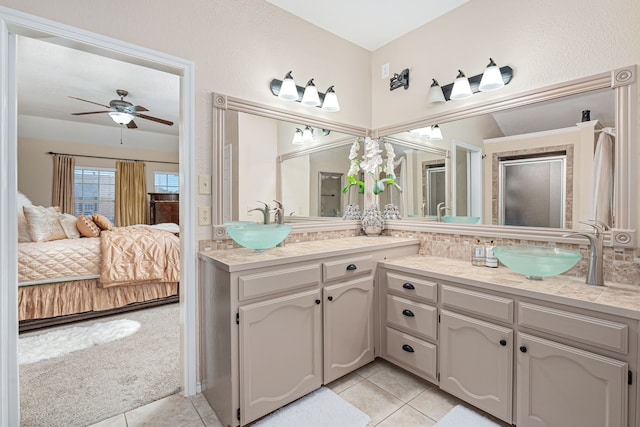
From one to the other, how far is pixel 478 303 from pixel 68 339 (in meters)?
3.31

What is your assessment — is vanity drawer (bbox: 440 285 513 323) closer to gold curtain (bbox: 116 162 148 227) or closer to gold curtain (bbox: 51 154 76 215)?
gold curtain (bbox: 116 162 148 227)

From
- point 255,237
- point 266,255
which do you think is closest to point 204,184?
point 255,237

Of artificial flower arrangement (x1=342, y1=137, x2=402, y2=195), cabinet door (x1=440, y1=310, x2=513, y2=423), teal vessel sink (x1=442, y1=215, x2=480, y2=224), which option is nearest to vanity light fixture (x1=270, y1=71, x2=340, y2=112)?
artificial flower arrangement (x1=342, y1=137, x2=402, y2=195)

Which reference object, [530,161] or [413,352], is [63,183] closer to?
[413,352]

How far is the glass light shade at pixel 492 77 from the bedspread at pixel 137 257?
3529mm

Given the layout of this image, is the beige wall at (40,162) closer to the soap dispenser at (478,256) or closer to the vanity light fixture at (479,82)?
the vanity light fixture at (479,82)

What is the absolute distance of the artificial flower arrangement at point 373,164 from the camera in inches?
109

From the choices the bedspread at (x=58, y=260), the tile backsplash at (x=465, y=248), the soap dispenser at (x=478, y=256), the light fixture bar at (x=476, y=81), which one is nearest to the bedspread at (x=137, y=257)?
the bedspread at (x=58, y=260)

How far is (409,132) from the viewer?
260 centimetres

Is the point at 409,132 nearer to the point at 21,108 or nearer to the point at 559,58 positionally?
the point at 559,58

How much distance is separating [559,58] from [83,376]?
3.72 m

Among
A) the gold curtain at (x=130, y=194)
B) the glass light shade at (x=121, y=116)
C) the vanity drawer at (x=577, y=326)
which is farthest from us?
the gold curtain at (x=130, y=194)

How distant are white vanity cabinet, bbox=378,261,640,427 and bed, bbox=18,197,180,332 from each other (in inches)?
117

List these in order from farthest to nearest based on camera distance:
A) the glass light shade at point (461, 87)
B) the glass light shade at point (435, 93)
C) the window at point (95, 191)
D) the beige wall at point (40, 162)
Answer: the window at point (95, 191) → the beige wall at point (40, 162) → the glass light shade at point (435, 93) → the glass light shade at point (461, 87)
